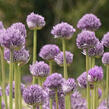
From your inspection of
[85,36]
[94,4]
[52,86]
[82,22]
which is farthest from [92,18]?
[94,4]

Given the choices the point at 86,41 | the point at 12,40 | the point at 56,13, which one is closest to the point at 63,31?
the point at 86,41

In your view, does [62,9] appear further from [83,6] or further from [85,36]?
[85,36]

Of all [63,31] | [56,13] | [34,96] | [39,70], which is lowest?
[34,96]

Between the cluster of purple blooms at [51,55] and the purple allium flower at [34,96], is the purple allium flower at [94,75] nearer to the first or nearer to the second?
the cluster of purple blooms at [51,55]

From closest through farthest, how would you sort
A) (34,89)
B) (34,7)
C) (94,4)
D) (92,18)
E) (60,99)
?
(34,89) → (60,99) → (92,18) → (94,4) → (34,7)

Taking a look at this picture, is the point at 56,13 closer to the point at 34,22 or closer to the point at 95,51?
the point at 34,22

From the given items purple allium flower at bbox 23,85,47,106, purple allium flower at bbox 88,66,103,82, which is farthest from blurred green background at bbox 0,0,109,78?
purple allium flower at bbox 23,85,47,106
